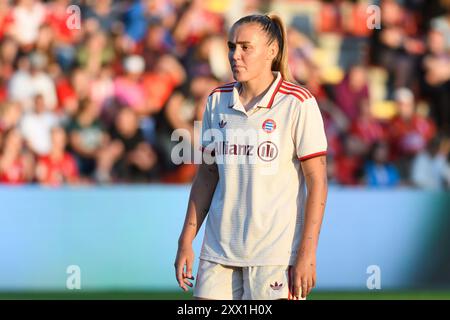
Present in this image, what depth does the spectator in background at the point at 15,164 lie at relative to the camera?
10.4 meters

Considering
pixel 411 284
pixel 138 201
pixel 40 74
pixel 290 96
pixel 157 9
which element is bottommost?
pixel 411 284

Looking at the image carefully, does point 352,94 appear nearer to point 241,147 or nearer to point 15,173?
point 15,173

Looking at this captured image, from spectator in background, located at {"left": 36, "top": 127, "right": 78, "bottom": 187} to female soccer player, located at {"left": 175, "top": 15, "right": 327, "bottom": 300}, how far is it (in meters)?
5.68

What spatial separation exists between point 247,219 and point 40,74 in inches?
284

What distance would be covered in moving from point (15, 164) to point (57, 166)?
1.36 ft

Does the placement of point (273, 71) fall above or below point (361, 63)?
below

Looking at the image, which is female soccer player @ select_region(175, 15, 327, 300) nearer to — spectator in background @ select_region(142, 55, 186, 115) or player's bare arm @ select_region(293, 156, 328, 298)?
player's bare arm @ select_region(293, 156, 328, 298)

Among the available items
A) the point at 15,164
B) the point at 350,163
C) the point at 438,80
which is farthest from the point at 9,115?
the point at 438,80

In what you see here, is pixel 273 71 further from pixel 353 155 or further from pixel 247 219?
pixel 353 155

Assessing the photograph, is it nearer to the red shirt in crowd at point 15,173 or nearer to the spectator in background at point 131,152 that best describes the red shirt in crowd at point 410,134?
the spectator in background at point 131,152

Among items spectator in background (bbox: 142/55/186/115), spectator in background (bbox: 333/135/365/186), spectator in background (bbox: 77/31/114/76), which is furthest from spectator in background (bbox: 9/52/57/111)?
spectator in background (bbox: 333/135/365/186)

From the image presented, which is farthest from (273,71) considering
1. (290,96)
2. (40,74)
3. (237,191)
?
(40,74)

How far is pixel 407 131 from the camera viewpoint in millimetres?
11391

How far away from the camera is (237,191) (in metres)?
4.79
